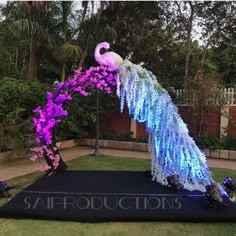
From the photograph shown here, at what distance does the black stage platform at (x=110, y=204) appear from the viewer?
4418mm

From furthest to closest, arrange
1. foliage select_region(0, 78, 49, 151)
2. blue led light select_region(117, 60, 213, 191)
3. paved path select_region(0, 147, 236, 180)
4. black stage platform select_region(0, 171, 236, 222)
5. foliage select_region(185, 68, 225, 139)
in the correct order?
1. foliage select_region(185, 68, 225, 139)
2. foliage select_region(0, 78, 49, 151)
3. paved path select_region(0, 147, 236, 180)
4. blue led light select_region(117, 60, 213, 191)
5. black stage platform select_region(0, 171, 236, 222)

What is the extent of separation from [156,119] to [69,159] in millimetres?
4441

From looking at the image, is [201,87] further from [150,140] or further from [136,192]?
[136,192]

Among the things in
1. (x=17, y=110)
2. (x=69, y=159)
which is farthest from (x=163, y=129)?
(x=17, y=110)

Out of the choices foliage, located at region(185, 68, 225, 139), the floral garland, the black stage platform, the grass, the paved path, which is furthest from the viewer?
foliage, located at region(185, 68, 225, 139)

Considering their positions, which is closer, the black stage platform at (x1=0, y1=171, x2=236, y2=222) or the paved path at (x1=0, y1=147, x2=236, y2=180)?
the black stage platform at (x1=0, y1=171, x2=236, y2=222)

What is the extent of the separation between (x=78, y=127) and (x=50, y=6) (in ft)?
15.1

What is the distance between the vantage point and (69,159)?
9344mm

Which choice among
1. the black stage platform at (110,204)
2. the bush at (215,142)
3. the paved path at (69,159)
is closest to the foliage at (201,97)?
the bush at (215,142)

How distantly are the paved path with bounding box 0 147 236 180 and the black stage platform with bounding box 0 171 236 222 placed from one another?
1846mm

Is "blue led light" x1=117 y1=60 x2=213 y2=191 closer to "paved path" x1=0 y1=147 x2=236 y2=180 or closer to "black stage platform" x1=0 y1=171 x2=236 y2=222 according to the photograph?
"black stage platform" x1=0 y1=171 x2=236 y2=222

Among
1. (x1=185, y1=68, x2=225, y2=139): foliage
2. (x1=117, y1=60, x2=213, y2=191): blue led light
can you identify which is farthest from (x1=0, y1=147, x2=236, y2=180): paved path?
(x1=117, y1=60, x2=213, y2=191): blue led light

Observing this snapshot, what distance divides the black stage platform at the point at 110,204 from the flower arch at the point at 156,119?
0.33 meters

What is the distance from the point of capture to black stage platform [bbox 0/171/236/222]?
442 cm
